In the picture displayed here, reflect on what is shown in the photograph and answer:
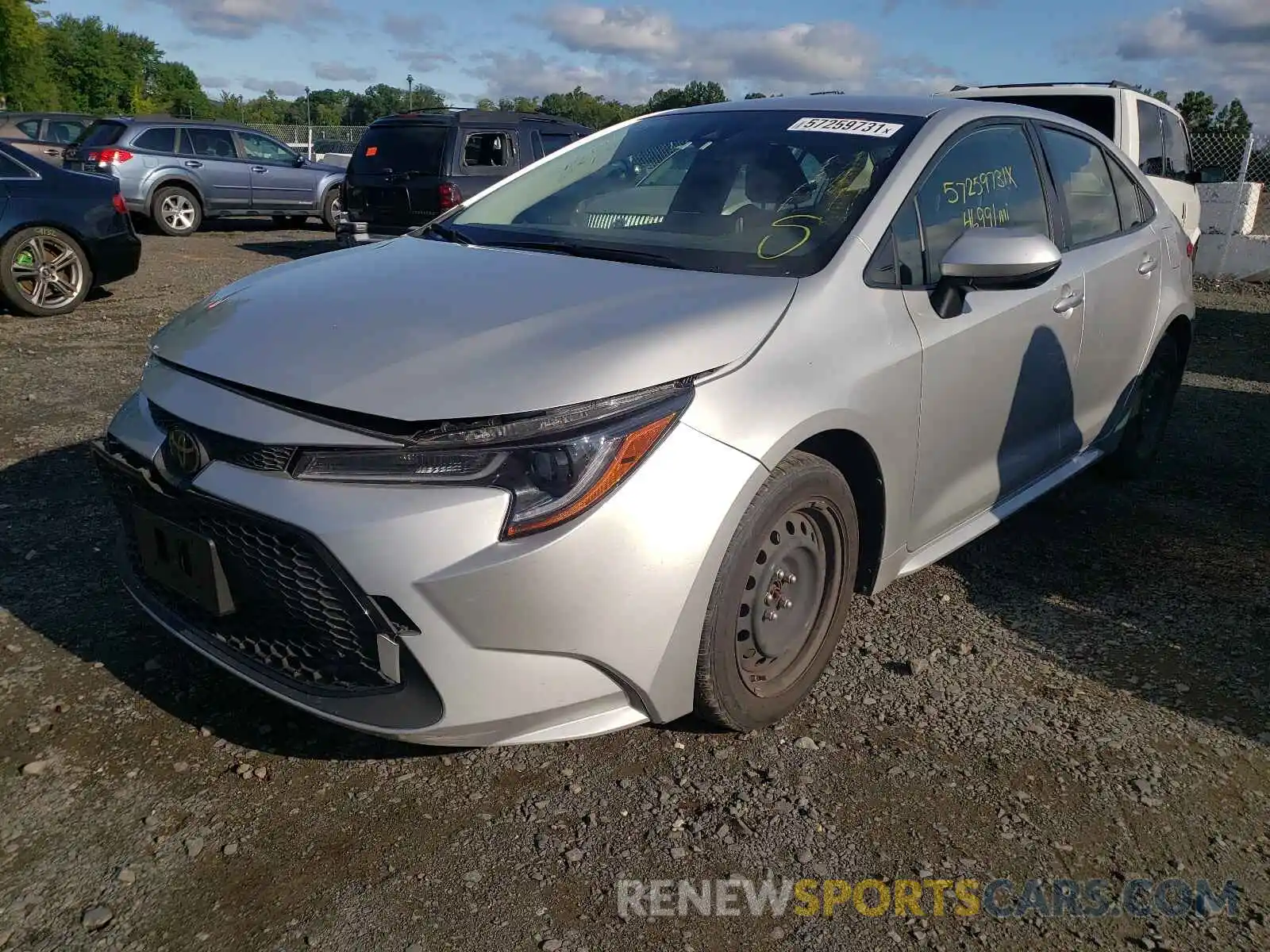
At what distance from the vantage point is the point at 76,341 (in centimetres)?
726

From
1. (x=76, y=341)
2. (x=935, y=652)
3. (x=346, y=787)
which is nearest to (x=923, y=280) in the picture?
(x=935, y=652)

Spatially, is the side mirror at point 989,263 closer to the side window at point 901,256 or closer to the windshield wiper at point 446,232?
the side window at point 901,256

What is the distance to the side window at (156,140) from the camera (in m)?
14.0

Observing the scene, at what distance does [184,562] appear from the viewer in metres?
2.41

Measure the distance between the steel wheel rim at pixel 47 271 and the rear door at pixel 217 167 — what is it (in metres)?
7.15

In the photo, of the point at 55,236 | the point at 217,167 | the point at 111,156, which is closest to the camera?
the point at 55,236

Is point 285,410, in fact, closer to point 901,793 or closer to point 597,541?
point 597,541

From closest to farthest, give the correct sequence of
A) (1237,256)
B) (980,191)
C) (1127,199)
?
(980,191)
(1127,199)
(1237,256)

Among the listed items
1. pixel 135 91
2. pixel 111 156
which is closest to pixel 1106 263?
pixel 111 156

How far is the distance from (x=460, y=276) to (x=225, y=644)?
3.76 ft

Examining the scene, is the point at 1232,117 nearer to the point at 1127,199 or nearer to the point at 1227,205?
the point at 1227,205

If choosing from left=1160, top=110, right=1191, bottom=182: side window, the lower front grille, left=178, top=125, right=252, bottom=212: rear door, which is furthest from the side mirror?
left=178, top=125, right=252, bottom=212: rear door

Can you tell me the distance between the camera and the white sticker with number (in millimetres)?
3229

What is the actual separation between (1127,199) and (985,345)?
5.55 ft
